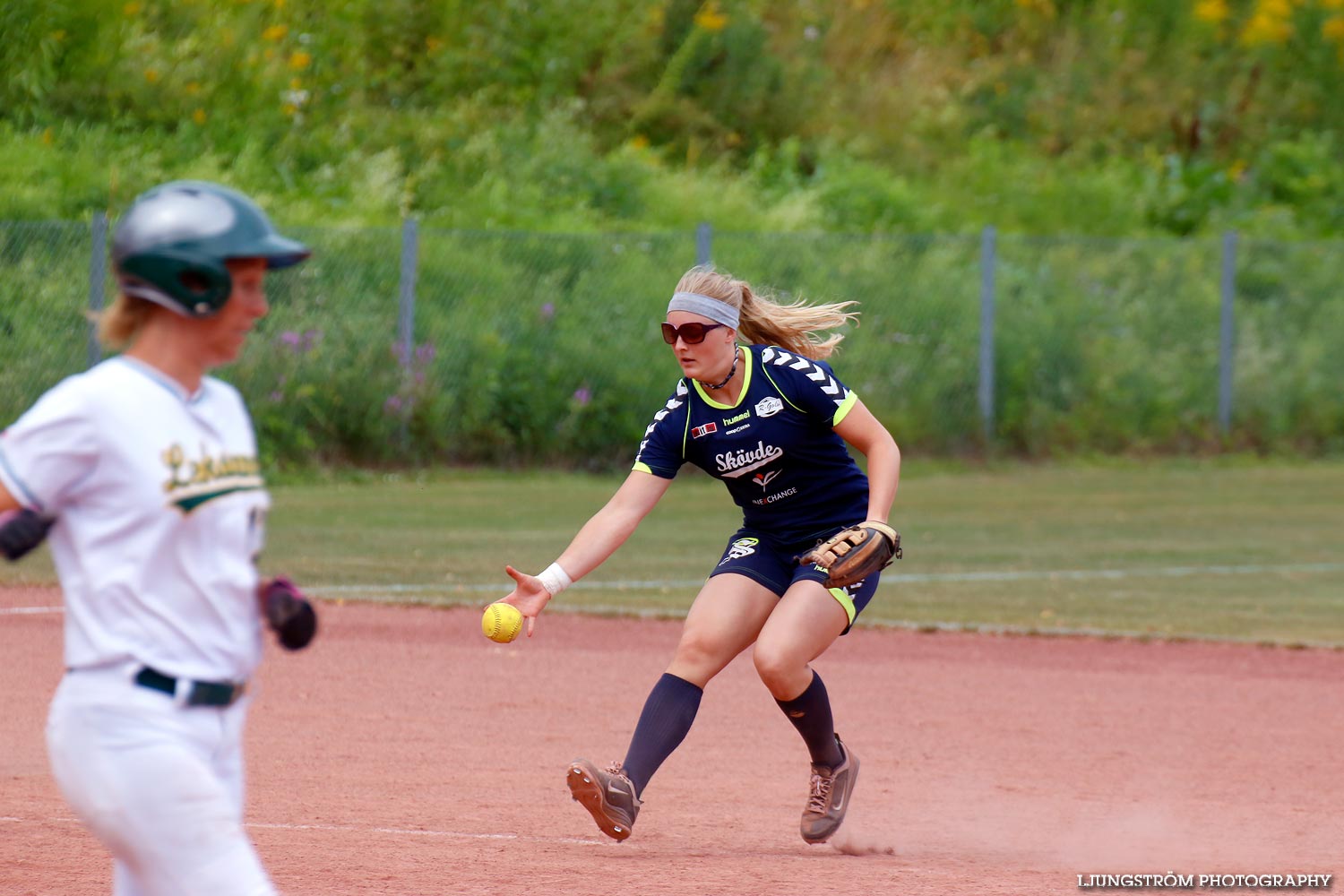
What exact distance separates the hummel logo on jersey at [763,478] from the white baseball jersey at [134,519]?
308 cm

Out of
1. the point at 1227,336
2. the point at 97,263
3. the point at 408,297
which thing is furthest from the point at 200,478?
the point at 1227,336

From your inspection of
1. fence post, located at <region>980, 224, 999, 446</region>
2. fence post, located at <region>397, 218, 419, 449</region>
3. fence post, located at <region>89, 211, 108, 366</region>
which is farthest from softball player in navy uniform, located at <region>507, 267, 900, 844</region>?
fence post, located at <region>980, 224, 999, 446</region>

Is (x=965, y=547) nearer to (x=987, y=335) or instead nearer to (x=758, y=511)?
(x=987, y=335)

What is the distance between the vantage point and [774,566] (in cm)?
621

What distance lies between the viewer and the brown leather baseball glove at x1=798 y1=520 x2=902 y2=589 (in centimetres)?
570

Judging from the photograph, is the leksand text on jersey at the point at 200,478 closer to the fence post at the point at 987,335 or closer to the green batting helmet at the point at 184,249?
the green batting helmet at the point at 184,249

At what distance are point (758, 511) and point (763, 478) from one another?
0.15 m

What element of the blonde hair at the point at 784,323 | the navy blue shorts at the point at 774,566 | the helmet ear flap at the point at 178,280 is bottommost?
the navy blue shorts at the point at 774,566

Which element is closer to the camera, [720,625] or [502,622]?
[502,622]

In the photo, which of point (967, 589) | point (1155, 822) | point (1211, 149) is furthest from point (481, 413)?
point (1211, 149)

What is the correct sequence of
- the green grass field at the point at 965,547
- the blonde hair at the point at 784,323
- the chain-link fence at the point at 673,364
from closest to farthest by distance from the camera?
the blonde hair at the point at 784,323, the green grass field at the point at 965,547, the chain-link fence at the point at 673,364

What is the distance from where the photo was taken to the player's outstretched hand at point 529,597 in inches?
223

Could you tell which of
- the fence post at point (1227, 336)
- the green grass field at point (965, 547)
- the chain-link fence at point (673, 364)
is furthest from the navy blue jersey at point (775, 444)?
the fence post at point (1227, 336)

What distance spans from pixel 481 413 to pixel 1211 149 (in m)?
22.5
